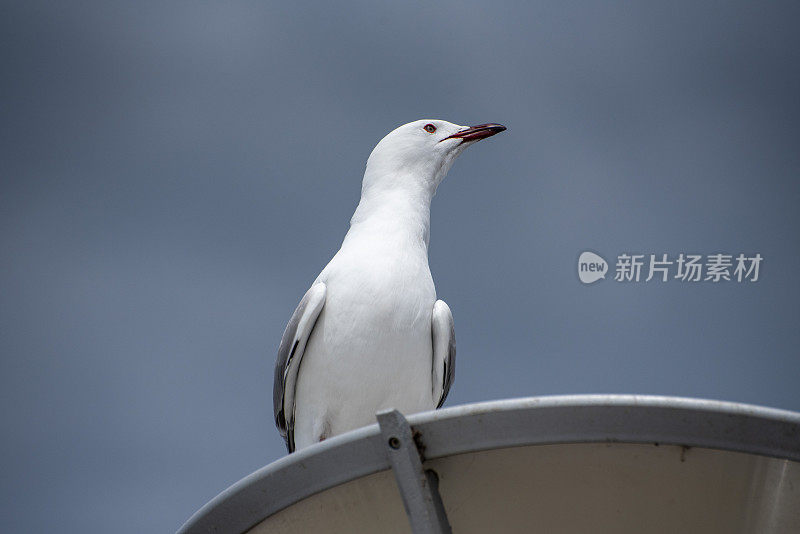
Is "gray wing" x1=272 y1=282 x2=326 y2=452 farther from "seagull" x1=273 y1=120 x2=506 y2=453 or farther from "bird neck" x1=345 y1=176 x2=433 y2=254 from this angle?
"bird neck" x1=345 y1=176 x2=433 y2=254

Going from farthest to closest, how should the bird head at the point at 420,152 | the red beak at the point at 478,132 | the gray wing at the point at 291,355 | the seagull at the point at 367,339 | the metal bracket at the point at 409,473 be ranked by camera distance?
the red beak at the point at 478,132
the bird head at the point at 420,152
the gray wing at the point at 291,355
the seagull at the point at 367,339
the metal bracket at the point at 409,473

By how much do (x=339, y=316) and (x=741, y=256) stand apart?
4656 millimetres

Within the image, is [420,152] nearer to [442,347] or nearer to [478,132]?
[478,132]

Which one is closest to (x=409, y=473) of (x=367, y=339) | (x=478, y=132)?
(x=367, y=339)

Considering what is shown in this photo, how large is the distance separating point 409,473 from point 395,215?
10.9ft

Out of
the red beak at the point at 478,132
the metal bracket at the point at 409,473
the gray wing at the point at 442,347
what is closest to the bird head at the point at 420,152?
the red beak at the point at 478,132

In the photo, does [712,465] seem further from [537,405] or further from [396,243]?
[396,243]

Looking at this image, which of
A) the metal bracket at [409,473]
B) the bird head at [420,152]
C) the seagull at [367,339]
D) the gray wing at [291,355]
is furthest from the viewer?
the bird head at [420,152]

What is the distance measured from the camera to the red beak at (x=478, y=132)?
5.54 meters

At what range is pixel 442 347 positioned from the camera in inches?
169

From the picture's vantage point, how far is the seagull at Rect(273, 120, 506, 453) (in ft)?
13.3

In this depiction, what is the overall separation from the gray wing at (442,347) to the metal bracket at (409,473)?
9.43 feet

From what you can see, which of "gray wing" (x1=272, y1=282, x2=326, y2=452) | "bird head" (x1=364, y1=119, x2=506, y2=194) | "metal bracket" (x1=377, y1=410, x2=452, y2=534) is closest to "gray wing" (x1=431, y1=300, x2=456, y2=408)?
"gray wing" (x1=272, y1=282, x2=326, y2=452)

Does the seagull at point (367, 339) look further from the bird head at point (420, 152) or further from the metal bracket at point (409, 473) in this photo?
the metal bracket at point (409, 473)
